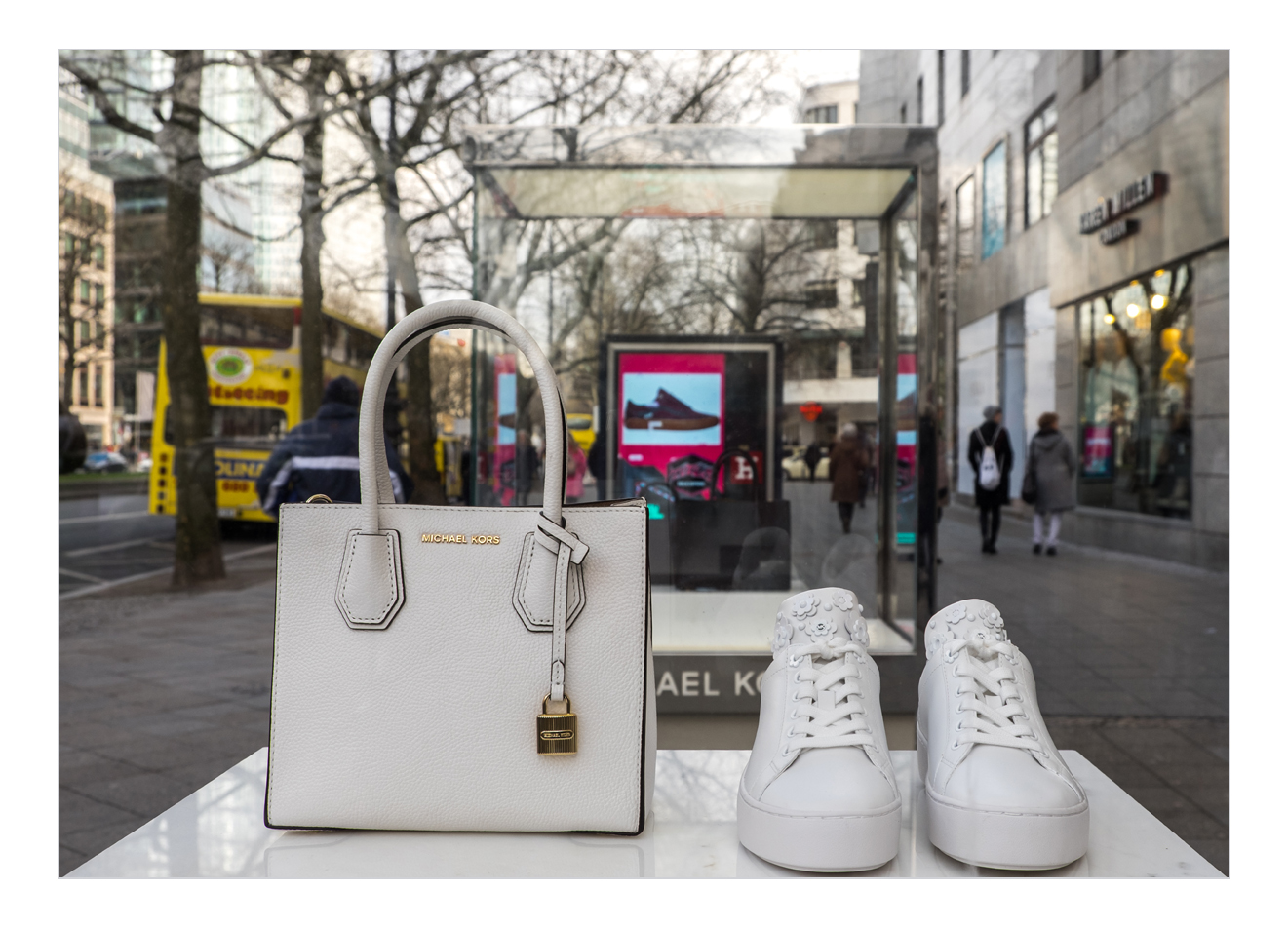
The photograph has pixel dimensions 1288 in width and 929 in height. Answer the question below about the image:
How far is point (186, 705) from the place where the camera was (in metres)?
3.96

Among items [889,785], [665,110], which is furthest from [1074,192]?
[889,785]

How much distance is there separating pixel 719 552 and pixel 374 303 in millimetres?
2183

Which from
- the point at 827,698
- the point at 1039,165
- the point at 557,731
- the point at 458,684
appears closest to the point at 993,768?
the point at 827,698

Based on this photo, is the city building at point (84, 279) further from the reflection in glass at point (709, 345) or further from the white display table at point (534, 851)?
the white display table at point (534, 851)

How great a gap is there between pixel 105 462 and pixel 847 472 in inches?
142

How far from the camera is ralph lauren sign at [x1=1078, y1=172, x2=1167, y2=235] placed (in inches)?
224

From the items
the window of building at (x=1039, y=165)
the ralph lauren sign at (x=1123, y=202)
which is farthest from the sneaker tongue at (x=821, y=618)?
the ralph lauren sign at (x=1123, y=202)

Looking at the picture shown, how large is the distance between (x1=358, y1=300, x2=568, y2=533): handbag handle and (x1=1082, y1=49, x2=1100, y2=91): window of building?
4571 millimetres

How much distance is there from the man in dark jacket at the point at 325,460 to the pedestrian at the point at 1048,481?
3.82 metres

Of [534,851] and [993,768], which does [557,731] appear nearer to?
[534,851]

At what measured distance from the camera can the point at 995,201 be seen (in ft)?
19.3

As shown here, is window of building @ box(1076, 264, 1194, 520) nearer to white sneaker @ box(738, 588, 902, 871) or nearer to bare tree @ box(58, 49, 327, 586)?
bare tree @ box(58, 49, 327, 586)

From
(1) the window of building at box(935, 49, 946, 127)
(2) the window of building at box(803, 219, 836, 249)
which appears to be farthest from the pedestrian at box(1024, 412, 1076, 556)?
(2) the window of building at box(803, 219, 836, 249)

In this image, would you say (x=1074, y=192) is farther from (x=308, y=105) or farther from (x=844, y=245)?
(x=308, y=105)
